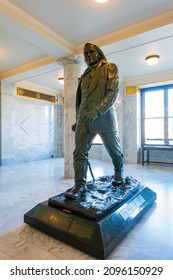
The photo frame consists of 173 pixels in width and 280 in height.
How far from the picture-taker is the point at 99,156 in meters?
7.62

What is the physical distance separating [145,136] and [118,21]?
4.39m

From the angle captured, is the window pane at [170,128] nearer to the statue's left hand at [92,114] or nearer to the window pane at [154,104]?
the window pane at [154,104]

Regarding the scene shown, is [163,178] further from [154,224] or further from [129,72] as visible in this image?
[129,72]

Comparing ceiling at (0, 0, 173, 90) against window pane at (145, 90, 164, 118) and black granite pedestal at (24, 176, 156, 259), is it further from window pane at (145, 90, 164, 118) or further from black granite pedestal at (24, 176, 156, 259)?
black granite pedestal at (24, 176, 156, 259)

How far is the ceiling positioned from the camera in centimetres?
282

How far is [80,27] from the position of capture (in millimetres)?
3371

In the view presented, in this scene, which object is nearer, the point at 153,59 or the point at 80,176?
the point at 80,176

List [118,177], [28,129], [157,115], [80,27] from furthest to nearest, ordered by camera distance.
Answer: [28,129]
[157,115]
[80,27]
[118,177]

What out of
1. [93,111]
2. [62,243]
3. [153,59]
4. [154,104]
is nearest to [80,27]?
[153,59]

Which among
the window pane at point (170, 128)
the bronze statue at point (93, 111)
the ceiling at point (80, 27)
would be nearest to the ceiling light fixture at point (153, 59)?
the ceiling at point (80, 27)

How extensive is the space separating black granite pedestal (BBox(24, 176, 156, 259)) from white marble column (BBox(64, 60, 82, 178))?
2.01 m

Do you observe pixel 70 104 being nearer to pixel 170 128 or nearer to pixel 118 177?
pixel 118 177

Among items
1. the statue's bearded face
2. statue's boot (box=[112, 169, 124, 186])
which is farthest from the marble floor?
the statue's bearded face

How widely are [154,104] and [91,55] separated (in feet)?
16.3
